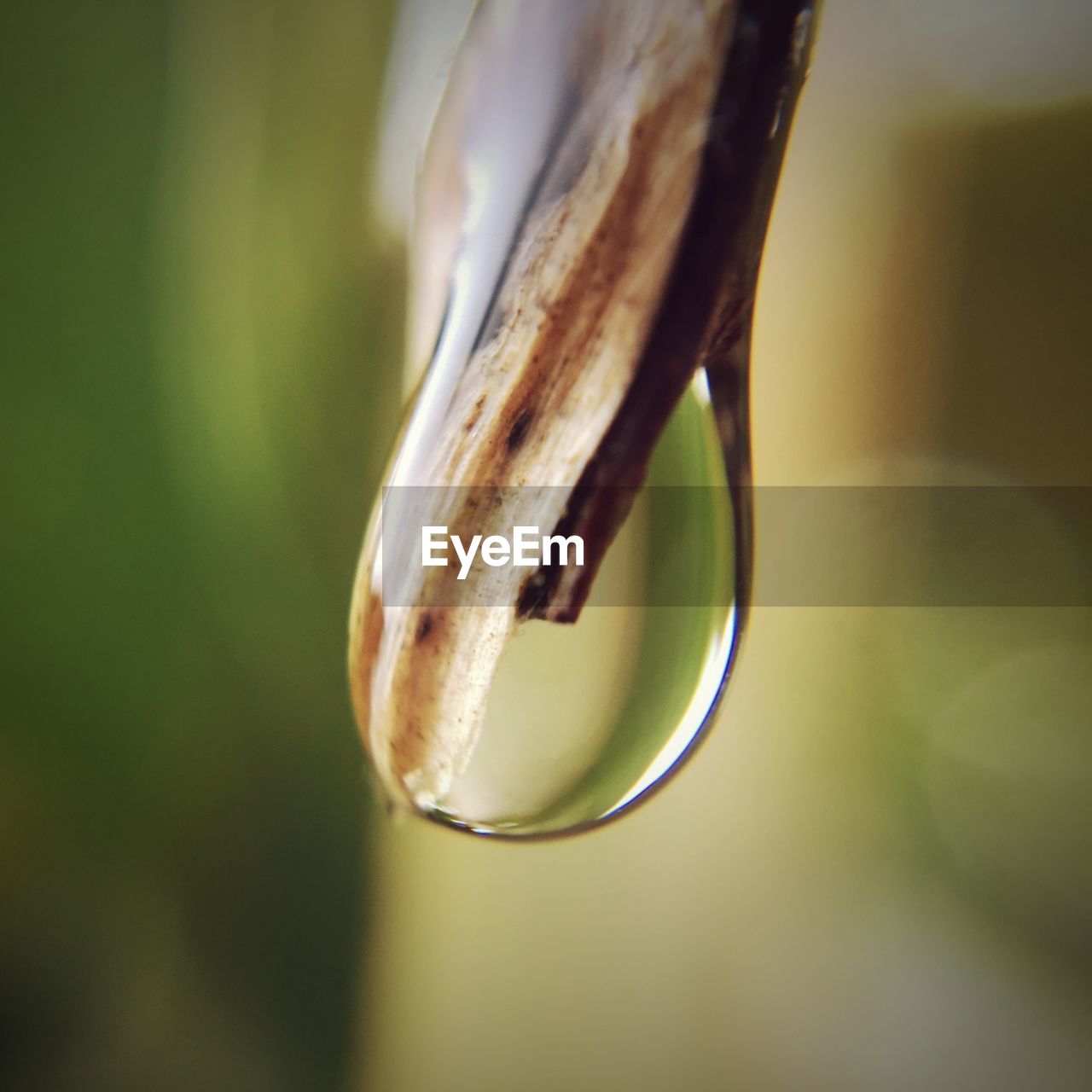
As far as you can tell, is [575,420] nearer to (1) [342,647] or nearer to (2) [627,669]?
(2) [627,669]


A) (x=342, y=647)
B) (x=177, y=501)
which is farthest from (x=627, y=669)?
(x=177, y=501)

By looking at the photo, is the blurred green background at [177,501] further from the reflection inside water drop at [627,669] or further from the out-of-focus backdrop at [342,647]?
the reflection inside water drop at [627,669]

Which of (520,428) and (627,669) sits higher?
(520,428)

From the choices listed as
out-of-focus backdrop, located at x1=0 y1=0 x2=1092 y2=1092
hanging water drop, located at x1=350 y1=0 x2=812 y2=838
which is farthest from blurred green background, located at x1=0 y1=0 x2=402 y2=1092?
hanging water drop, located at x1=350 y1=0 x2=812 y2=838

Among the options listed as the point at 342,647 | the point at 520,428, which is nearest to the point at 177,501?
the point at 342,647

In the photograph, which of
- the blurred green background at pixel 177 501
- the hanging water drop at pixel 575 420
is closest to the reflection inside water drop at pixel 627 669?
the hanging water drop at pixel 575 420

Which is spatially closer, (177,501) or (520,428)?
(520,428)
